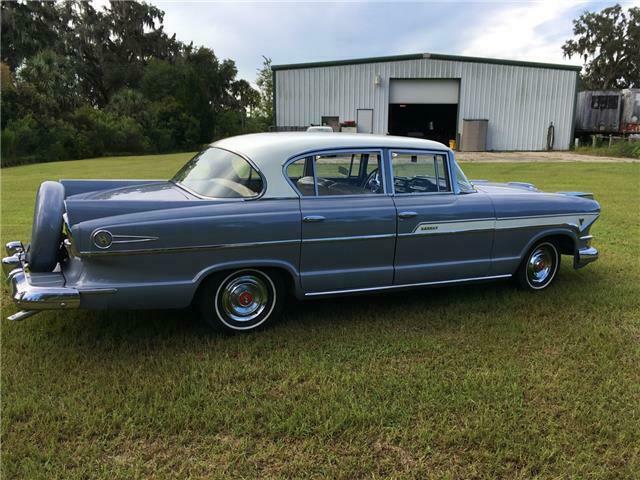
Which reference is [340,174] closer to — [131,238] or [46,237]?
[131,238]

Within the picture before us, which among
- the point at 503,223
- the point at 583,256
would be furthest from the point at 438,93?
the point at 503,223

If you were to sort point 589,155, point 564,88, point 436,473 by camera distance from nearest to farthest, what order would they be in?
point 436,473
point 589,155
point 564,88

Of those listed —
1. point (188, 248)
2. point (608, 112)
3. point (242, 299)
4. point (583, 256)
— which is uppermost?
point (608, 112)

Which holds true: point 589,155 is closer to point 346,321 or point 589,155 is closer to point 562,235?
point 562,235

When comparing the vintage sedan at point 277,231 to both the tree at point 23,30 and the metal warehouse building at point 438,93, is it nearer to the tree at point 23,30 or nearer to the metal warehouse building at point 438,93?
the metal warehouse building at point 438,93

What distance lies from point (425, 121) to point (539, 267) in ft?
98.1

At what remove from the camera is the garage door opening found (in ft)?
92.7

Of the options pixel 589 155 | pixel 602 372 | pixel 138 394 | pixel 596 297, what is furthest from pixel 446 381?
pixel 589 155

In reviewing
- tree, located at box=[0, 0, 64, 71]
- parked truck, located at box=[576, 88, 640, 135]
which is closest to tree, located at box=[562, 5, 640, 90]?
parked truck, located at box=[576, 88, 640, 135]

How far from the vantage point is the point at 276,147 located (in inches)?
157

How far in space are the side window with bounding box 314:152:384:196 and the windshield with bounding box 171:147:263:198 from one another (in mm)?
555

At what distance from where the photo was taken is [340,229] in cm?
396

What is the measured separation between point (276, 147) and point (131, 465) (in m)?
2.39

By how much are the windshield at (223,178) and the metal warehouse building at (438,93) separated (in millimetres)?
23906
